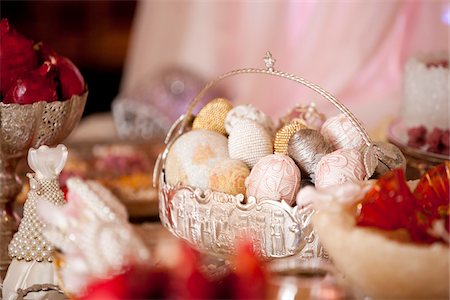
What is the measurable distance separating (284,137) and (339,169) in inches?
5.1

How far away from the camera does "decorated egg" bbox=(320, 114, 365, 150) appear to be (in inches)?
43.3

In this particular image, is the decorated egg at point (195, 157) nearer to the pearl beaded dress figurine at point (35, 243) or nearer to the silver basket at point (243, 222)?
the silver basket at point (243, 222)

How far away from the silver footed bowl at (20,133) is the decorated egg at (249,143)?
9.5 inches

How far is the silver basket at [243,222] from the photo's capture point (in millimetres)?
1003

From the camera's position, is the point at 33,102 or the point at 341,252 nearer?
the point at 341,252

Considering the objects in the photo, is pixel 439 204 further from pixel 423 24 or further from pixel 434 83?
pixel 423 24

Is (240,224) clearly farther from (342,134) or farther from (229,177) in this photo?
(342,134)

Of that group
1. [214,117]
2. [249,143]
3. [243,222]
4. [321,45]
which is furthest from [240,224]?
[321,45]

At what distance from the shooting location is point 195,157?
1101 mm

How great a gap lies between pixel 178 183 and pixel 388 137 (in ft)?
2.39

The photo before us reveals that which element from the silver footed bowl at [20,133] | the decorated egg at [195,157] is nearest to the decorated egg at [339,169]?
the decorated egg at [195,157]

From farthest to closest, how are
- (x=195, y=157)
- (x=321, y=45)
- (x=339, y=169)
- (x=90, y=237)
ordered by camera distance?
(x=321, y=45), (x=195, y=157), (x=339, y=169), (x=90, y=237)

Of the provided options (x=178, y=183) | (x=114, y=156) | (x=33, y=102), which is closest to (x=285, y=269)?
(x=178, y=183)

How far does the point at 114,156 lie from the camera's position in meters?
1.88
